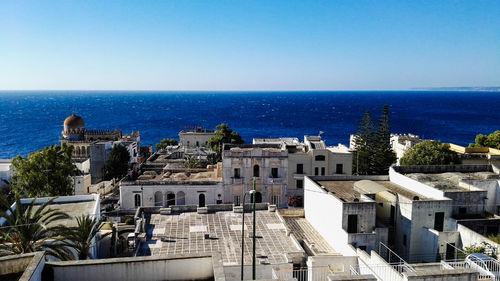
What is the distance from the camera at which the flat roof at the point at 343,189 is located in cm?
2783

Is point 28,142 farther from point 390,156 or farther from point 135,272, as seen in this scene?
point 135,272

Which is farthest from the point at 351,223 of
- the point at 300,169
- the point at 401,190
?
the point at 300,169

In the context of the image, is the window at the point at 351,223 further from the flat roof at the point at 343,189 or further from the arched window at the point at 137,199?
the arched window at the point at 137,199

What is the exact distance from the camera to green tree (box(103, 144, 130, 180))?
2251 inches

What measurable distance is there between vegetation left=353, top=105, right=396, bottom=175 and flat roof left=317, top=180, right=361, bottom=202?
22.0 metres

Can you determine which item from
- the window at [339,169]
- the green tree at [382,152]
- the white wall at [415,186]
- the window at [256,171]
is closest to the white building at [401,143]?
the green tree at [382,152]

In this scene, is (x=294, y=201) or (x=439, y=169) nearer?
(x=439, y=169)

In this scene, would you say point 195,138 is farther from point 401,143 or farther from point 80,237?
point 80,237

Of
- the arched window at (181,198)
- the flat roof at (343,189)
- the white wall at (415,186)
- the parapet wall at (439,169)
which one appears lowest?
the arched window at (181,198)

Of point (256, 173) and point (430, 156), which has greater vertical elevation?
point (430, 156)

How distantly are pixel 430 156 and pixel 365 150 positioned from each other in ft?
44.0

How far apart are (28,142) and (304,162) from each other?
10717 centimetres

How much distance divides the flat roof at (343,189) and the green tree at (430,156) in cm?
1559

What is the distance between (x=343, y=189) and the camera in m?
30.5
